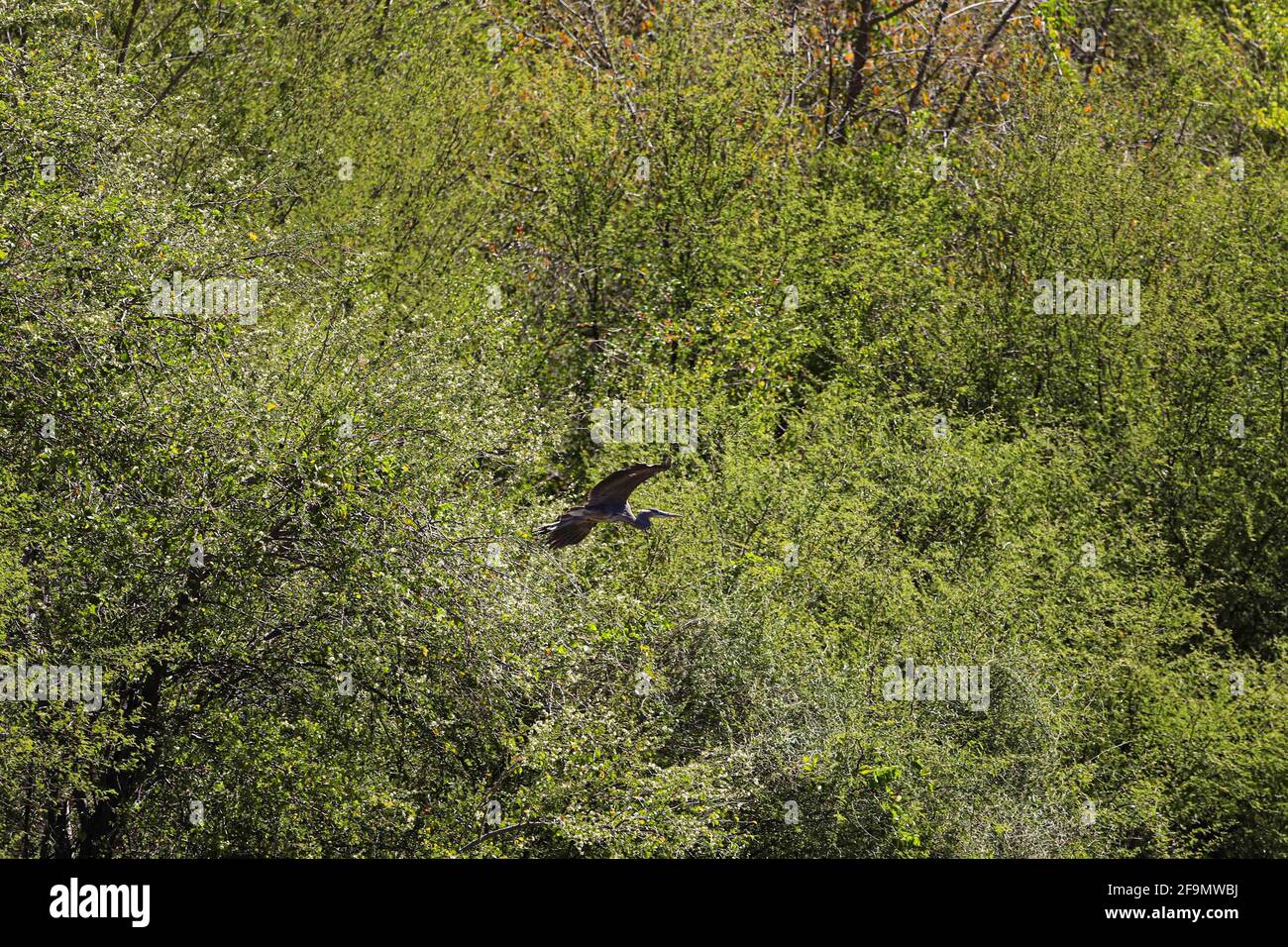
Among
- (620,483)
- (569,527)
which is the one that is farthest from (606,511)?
(620,483)

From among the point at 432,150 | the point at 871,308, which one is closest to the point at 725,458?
the point at 871,308

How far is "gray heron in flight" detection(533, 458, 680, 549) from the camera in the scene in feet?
49.5

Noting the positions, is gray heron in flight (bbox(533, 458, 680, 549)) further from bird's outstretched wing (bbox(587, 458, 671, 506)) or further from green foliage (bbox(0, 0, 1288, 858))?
green foliage (bbox(0, 0, 1288, 858))

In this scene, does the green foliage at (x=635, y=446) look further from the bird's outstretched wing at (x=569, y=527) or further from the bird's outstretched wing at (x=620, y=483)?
the bird's outstretched wing at (x=620, y=483)

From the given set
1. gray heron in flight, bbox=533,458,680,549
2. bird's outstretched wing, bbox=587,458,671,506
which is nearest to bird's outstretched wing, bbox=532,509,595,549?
gray heron in flight, bbox=533,458,680,549

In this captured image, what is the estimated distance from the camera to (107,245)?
17.5 m

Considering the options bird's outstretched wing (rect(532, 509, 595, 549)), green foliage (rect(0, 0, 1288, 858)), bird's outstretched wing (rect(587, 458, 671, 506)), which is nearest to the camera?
bird's outstretched wing (rect(587, 458, 671, 506))

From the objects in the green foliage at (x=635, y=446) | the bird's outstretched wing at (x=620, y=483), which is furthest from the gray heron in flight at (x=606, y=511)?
the green foliage at (x=635, y=446)

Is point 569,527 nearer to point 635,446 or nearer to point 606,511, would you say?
point 606,511

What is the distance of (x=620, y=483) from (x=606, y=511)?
67 centimetres

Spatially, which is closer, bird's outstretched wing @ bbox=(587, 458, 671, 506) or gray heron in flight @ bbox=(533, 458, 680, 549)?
bird's outstretched wing @ bbox=(587, 458, 671, 506)

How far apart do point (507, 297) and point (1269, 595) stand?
13526 mm

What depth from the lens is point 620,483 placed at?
1525 cm
